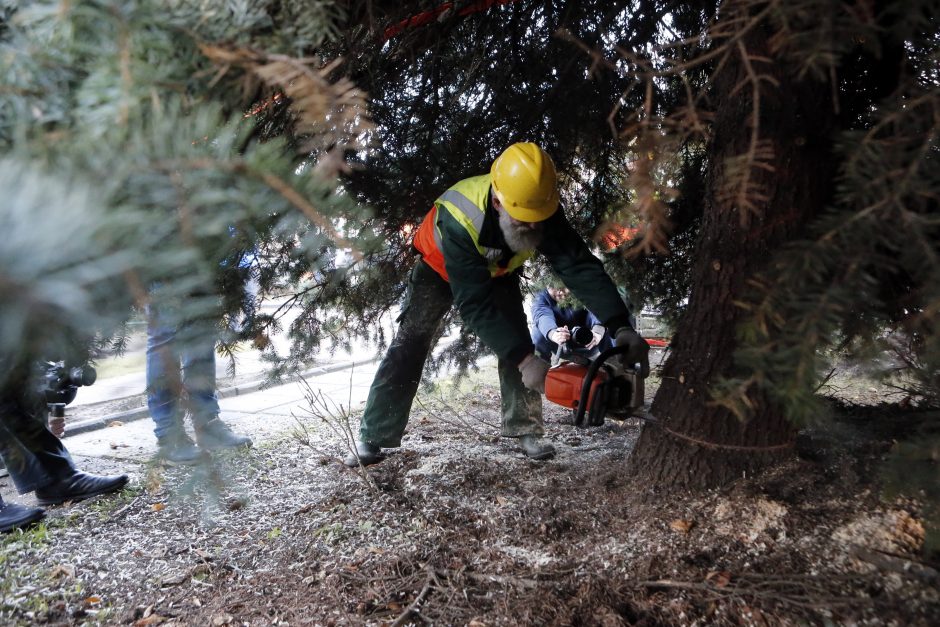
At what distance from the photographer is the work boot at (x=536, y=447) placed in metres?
3.23

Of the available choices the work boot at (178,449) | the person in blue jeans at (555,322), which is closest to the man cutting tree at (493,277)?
the person in blue jeans at (555,322)

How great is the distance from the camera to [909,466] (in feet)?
4.10

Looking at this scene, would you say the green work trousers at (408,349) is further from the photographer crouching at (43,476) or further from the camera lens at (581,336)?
the camera lens at (581,336)

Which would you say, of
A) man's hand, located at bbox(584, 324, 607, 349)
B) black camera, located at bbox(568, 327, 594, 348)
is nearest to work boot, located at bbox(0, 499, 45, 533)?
black camera, located at bbox(568, 327, 594, 348)

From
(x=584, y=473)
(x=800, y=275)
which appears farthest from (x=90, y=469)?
(x=800, y=275)

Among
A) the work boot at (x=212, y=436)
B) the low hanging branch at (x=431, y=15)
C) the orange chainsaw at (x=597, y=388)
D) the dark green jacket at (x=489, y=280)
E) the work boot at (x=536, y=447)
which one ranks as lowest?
the work boot at (x=536, y=447)

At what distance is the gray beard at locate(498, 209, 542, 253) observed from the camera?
8.88 ft

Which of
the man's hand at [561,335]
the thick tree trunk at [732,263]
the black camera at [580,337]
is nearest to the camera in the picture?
the thick tree trunk at [732,263]

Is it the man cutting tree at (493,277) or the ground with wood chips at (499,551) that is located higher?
the man cutting tree at (493,277)

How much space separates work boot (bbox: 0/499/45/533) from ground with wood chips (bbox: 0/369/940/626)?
81mm

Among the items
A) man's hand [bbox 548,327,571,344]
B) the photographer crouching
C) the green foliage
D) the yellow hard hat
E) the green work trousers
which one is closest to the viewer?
the green foliage

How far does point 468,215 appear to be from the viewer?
2654mm

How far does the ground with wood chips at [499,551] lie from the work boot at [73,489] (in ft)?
0.35

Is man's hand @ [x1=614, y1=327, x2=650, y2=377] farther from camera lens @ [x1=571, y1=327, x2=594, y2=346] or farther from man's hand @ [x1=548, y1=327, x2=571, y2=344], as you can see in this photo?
camera lens @ [x1=571, y1=327, x2=594, y2=346]
